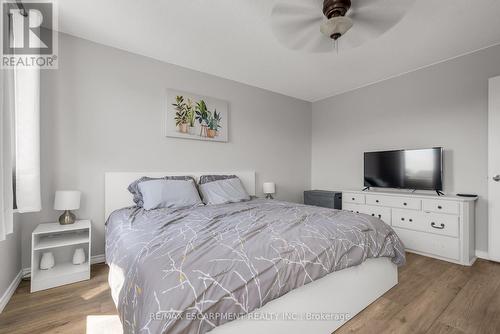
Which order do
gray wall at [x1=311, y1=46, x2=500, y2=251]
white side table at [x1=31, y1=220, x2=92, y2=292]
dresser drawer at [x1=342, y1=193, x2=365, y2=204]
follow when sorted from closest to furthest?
white side table at [x1=31, y1=220, x2=92, y2=292] < gray wall at [x1=311, y1=46, x2=500, y2=251] < dresser drawer at [x1=342, y1=193, x2=365, y2=204]

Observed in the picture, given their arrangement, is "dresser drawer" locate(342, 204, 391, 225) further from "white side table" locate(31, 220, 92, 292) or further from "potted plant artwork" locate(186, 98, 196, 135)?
"white side table" locate(31, 220, 92, 292)

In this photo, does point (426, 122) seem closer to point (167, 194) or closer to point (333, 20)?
point (333, 20)

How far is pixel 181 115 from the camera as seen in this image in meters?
3.01

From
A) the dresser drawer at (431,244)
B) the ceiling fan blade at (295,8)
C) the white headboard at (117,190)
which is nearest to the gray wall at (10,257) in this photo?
the white headboard at (117,190)

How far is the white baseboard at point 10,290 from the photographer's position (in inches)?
65.1

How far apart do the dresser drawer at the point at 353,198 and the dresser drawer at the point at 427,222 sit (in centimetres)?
44

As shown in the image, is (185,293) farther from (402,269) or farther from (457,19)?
(457,19)

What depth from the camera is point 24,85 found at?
1.86 m

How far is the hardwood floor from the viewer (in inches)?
58.6

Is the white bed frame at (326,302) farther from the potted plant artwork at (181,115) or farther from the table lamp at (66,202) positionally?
the potted plant artwork at (181,115)

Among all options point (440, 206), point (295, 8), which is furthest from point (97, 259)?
point (440, 206)

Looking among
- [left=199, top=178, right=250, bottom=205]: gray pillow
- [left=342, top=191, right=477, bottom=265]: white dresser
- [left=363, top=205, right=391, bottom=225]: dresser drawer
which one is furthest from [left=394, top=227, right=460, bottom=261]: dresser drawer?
[left=199, top=178, right=250, bottom=205]: gray pillow

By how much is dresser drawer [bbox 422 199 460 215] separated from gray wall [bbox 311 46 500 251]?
1.41 ft

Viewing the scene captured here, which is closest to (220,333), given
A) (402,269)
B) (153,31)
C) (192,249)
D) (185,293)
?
(185,293)
